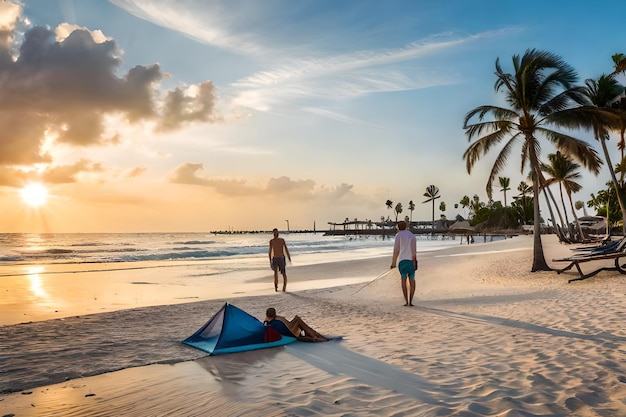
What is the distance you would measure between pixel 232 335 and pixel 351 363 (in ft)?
6.45

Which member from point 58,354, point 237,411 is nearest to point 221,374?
point 237,411

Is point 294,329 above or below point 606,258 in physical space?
below

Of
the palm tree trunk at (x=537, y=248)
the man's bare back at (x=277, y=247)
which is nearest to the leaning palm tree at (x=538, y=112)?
the palm tree trunk at (x=537, y=248)

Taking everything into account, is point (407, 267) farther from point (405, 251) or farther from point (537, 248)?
point (537, 248)

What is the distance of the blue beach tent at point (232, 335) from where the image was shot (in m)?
6.86

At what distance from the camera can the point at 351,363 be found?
6070 mm

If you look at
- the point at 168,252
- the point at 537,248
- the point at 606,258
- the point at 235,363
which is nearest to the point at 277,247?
the point at 235,363

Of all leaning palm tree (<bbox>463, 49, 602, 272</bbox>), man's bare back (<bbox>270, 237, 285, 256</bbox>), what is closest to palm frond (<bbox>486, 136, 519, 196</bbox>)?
leaning palm tree (<bbox>463, 49, 602, 272</bbox>)

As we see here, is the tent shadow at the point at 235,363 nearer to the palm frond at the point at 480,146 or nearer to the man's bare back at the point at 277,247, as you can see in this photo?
the man's bare back at the point at 277,247

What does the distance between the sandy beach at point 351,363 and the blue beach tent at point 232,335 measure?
20 cm

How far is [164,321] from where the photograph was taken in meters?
9.98

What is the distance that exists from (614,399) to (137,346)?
6.66m

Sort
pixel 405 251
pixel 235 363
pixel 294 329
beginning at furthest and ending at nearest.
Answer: pixel 405 251 < pixel 294 329 < pixel 235 363

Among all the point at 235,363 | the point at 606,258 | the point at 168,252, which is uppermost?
the point at 606,258
